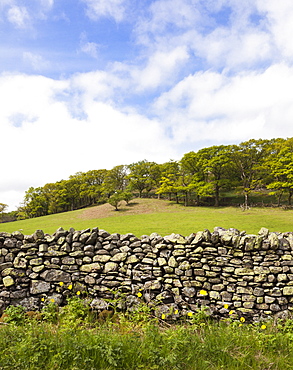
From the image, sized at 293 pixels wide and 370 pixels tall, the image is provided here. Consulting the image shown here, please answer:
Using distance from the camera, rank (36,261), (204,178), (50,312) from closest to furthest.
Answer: (50,312)
(36,261)
(204,178)

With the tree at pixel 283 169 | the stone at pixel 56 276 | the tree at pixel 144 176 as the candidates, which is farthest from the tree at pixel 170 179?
the stone at pixel 56 276

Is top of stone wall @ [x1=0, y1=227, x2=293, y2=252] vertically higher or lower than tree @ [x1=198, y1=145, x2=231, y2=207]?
lower

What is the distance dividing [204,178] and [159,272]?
43.9 meters

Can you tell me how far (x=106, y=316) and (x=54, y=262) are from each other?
2121mm

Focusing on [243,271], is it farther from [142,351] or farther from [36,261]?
[36,261]

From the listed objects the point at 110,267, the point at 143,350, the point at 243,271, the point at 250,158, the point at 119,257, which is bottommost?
the point at 143,350

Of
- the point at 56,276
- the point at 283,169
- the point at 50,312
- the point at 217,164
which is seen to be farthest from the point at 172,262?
the point at 217,164

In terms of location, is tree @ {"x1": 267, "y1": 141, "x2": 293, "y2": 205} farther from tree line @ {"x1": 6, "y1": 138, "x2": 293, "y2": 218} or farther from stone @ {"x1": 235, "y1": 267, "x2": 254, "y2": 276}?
stone @ {"x1": 235, "y1": 267, "x2": 254, "y2": 276}

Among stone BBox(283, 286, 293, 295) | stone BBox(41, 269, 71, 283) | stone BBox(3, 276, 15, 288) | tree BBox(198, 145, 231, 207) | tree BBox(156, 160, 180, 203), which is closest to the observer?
stone BBox(283, 286, 293, 295)

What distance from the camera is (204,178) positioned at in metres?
48.0

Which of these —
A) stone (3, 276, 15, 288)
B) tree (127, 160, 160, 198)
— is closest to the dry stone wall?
stone (3, 276, 15, 288)

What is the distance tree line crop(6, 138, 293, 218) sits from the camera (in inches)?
1625

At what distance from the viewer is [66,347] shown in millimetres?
3734

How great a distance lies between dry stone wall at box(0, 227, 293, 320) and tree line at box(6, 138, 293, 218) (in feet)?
119
